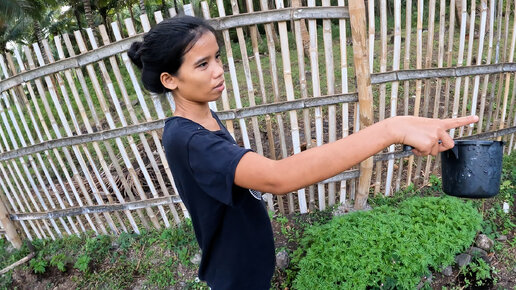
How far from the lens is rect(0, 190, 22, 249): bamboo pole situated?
395cm

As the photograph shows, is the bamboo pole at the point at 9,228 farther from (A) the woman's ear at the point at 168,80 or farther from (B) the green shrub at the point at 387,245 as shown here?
(A) the woman's ear at the point at 168,80

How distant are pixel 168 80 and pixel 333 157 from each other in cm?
73

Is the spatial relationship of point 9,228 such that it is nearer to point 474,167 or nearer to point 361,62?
point 361,62

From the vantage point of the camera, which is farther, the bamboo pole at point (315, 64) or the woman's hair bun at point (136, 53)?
the bamboo pole at point (315, 64)

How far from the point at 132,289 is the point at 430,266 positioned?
285 centimetres

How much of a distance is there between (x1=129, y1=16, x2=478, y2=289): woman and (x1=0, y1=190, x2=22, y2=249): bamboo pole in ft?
11.8

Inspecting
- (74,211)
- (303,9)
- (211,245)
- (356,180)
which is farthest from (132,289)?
(303,9)

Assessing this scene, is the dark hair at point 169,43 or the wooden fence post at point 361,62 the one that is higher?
the dark hair at point 169,43

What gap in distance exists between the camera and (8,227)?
3.99 m

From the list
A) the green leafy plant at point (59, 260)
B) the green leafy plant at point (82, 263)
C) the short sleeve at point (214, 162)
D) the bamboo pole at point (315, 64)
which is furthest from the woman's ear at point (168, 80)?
the green leafy plant at point (59, 260)

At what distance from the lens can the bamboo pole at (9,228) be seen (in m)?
3.95

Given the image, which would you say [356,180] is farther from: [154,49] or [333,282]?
[154,49]

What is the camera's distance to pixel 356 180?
11.8ft

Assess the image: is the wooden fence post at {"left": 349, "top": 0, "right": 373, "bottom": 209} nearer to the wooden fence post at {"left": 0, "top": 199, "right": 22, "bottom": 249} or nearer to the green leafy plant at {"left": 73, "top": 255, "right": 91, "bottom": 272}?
the green leafy plant at {"left": 73, "top": 255, "right": 91, "bottom": 272}
